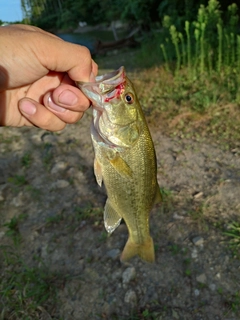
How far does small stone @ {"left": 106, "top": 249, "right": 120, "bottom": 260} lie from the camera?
2.96 metres

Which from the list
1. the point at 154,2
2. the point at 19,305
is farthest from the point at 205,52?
the point at 154,2

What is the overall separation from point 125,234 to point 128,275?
1.54ft

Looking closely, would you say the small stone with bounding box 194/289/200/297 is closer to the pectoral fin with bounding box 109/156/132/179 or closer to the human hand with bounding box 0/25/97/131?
the pectoral fin with bounding box 109/156/132/179

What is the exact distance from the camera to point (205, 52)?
605cm

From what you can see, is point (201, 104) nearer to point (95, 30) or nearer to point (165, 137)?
point (165, 137)

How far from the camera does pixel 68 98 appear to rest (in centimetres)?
193

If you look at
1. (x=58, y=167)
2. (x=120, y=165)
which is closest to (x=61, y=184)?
(x=58, y=167)

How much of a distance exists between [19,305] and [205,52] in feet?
17.2

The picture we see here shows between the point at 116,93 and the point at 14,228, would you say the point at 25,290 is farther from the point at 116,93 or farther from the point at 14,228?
the point at 116,93

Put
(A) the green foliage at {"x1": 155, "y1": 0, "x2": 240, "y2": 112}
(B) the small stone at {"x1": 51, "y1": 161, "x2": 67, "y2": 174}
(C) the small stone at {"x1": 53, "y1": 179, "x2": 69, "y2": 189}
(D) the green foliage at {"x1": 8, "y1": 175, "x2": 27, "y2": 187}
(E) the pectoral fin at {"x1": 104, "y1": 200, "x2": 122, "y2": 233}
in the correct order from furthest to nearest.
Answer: (A) the green foliage at {"x1": 155, "y1": 0, "x2": 240, "y2": 112} < (B) the small stone at {"x1": 51, "y1": 161, "x2": 67, "y2": 174} < (D) the green foliage at {"x1": 8, "y1": 175, "x2": 27, "y2": 187} < (C) the small stone at {"x1": 53, "y1": 179, "x2": 69, "y2": 189} < (E) the pectoral fin at {"x1": 104, "y1": 200, "x2": 122, "y2": 233}

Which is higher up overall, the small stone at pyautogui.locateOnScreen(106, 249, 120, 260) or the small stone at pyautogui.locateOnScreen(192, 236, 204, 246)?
the small stone at pyautogui.locateOnScreen(106, 249, 120, 260)

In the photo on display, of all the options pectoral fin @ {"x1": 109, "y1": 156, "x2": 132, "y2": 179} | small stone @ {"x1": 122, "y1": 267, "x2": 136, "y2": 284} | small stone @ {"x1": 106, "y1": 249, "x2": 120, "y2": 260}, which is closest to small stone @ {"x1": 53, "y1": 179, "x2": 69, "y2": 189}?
small stone @ {"x1": 106, "y1": 249, "x2": 120, "y2": 260}

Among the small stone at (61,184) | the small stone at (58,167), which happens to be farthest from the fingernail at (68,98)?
the small stone at (58,167)

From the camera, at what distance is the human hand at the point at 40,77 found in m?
1.71
